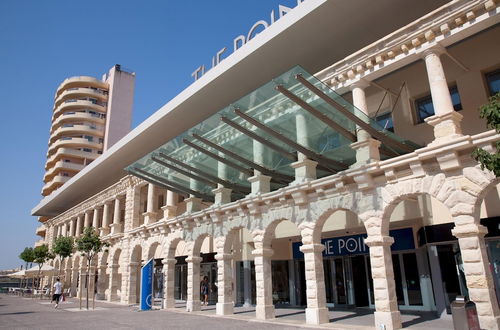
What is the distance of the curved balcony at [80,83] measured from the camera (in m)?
71.5

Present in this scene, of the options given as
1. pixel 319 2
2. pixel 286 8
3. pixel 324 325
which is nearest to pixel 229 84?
pixel 286 8

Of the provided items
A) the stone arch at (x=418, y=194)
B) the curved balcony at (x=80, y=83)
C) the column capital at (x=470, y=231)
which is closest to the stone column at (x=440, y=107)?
the stone arch at (x=418, y=194)

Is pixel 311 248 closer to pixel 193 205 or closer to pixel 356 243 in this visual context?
pixel 356 243

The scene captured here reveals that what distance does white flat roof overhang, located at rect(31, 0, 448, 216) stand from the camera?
17375 millimetres

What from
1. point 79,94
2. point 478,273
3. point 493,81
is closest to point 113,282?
point 478,273

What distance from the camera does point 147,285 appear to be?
21938 mm

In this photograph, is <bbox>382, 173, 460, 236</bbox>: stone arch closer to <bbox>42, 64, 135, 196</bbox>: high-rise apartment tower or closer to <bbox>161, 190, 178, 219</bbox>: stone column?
<bbox>161, 190, 178, 219</bbox>: stone column

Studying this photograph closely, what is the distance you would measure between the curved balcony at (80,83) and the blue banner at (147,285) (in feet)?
196

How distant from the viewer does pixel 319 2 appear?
17.0m

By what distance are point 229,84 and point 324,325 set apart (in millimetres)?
14580

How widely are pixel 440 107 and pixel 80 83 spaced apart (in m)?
72.5

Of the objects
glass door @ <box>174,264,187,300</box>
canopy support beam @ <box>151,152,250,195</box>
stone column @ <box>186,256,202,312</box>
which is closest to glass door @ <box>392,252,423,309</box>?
canopy support beam @ <box>151,152,250,195</box>

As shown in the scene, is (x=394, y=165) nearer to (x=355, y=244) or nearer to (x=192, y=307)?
(x=355, y=244)

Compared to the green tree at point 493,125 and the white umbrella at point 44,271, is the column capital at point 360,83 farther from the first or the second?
the white umbrella at point 44,271
